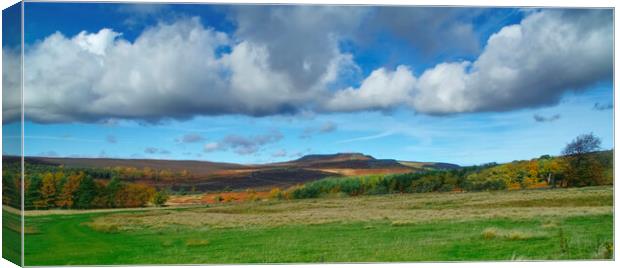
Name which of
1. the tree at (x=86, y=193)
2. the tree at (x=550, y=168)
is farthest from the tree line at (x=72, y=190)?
the tree at (x=550, y=168)

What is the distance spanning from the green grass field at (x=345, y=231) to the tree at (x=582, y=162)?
0.74ft

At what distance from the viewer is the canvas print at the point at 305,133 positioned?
12438mm

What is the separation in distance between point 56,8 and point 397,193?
708 cm

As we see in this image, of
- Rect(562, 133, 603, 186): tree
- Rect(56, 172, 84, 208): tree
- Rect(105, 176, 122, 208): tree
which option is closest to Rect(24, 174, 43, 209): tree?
Rect(56, 172, 84, 208): tree

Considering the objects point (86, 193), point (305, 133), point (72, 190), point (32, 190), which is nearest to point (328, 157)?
point (305, 133)

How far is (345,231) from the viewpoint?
13.1m

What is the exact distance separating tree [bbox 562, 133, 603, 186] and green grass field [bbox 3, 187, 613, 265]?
8.9 inches

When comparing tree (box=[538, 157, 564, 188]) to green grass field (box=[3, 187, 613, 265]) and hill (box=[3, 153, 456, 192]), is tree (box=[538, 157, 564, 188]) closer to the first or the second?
green grass field (box=[3, 187, 613, 265])

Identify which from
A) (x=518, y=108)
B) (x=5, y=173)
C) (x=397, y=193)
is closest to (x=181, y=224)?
(x=5, y=173)

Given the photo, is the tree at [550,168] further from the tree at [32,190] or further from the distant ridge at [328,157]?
the tree at [32,190]

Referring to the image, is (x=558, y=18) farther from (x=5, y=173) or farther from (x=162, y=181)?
(x=5, y=173)

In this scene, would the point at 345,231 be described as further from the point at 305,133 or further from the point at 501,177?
the point at 501,177

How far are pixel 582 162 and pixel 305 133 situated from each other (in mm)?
5369

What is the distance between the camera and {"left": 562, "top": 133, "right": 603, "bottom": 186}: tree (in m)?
13.4
